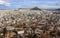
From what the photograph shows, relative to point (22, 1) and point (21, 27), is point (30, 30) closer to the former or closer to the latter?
point (21, 27)

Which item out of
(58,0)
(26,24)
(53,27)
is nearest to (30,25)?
(26,24)

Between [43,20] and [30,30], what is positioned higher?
[43,20]

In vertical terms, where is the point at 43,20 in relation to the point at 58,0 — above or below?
below

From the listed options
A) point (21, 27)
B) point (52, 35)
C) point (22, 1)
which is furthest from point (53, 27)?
point (22, 1)

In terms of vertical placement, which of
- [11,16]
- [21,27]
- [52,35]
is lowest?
[52,35]

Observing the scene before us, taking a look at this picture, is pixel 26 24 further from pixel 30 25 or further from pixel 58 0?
pixel 58 0

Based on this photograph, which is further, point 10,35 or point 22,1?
point 22,1
